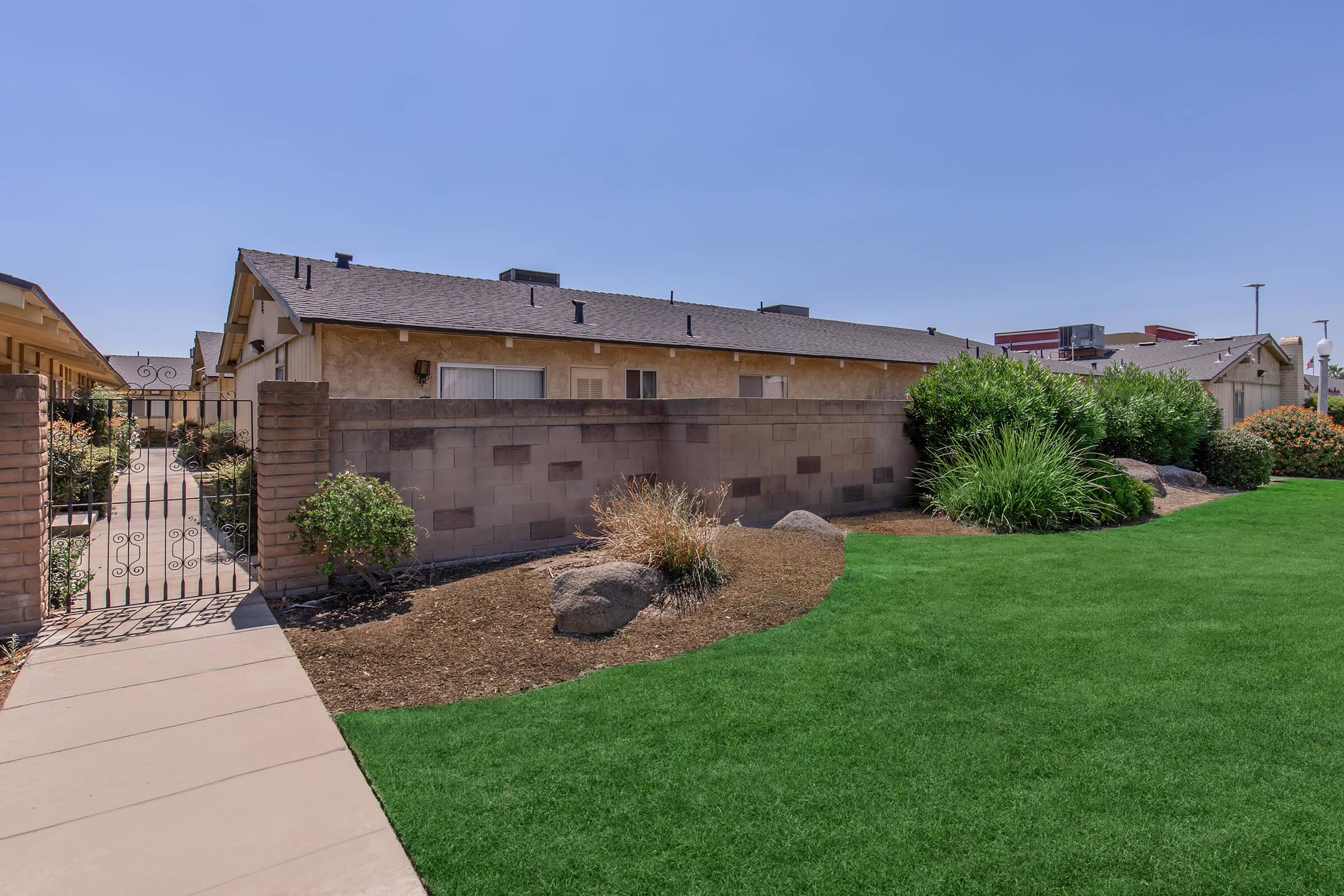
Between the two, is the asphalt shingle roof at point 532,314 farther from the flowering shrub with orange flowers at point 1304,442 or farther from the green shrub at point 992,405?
the flowering shrub with orange flowers at point 1304,442

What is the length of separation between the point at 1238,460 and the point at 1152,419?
6.93 feet

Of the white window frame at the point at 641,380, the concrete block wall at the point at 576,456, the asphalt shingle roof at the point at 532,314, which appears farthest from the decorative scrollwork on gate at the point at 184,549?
the white window frame at the point at 641,380

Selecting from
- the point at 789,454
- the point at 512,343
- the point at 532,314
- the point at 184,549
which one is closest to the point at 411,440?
the point at 184,549

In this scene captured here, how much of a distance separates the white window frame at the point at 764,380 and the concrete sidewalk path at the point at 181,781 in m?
13.1

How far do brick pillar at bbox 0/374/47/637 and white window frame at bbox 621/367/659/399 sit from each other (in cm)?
1042

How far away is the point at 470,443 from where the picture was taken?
739cm

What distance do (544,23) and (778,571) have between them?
26.2 feet

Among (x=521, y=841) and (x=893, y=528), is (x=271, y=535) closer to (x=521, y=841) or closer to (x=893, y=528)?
(x=521, y=841)

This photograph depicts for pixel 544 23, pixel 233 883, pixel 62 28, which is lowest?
pixel 233 883

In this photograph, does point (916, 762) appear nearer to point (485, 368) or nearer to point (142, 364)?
point (485, 368)

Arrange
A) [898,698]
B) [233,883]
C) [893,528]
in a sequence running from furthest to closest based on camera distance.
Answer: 1. [893,528]
2. [898,698]
3. [233,883]

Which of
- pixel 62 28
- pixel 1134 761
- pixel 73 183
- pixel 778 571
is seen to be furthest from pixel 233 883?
pixel 73 183

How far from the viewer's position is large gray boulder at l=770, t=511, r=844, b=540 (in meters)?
7.96

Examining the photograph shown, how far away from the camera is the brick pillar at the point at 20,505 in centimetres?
495
